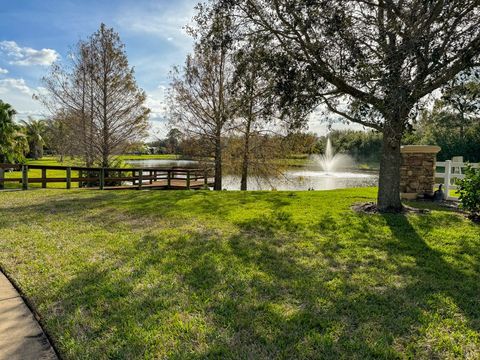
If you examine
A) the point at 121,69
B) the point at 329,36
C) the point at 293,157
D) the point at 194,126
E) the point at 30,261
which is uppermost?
the point at 121,69

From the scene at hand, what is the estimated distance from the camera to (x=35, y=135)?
46906 millimetres

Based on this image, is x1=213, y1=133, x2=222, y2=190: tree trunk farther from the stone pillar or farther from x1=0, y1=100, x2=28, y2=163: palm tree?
x1=0, y1=100, x2=28, y2=163: palm tree

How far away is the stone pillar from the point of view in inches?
339

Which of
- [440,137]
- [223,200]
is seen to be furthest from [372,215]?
[440,137]

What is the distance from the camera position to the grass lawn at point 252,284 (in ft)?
7.97

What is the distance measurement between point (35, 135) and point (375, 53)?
169 ft

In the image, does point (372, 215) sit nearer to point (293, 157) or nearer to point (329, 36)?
point (329, 36)

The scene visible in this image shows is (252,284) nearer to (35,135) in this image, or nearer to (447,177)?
(447,177)

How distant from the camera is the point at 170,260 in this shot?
419 centimetres

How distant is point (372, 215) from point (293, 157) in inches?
404

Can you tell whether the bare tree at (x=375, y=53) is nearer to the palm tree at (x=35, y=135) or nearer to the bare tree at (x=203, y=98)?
the bare tree at (x=203, y=98)

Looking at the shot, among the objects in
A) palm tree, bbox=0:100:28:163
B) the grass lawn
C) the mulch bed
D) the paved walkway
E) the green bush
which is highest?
palm tree, bbox=0:100:28:163

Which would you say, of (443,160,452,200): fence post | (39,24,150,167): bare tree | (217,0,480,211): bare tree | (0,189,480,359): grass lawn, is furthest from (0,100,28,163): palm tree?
(443,160,452,200): fence post

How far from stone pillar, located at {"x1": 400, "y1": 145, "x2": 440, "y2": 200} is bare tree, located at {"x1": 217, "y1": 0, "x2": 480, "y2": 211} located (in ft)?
6.05
